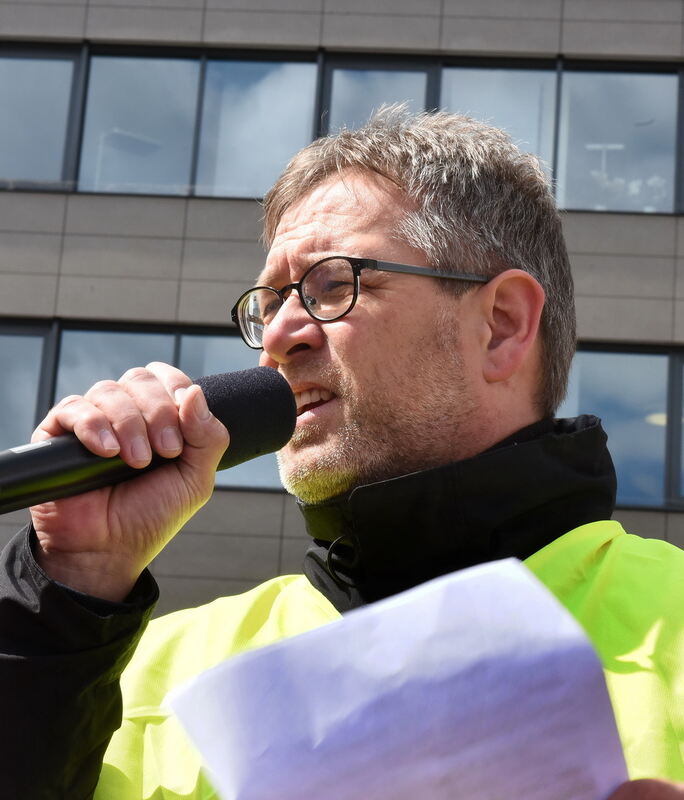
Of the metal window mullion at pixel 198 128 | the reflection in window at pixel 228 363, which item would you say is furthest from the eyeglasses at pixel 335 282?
the metal window mullion at pixel 198 128

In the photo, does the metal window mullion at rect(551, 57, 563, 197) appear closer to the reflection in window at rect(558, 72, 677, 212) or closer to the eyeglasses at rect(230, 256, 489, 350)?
the reflection in window at rect(558, 72, 677, 212)

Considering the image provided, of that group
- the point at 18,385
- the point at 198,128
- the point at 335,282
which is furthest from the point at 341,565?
the point at 198,128

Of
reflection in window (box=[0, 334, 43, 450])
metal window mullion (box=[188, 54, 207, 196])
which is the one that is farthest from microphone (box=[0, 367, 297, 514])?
metal window mullion (box=[188, 54, 207, 196])

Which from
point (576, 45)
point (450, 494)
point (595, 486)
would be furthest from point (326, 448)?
point (576, 45)

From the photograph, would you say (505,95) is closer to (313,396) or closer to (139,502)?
(313,396)

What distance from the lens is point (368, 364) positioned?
6.51 ft

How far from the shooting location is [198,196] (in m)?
11.8

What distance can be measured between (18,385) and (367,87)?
195 inches

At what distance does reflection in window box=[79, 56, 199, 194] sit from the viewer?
11.9m

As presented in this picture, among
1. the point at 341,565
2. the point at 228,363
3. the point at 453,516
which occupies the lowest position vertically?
the point at 341,565

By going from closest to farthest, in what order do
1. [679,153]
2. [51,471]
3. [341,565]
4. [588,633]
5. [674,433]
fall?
[51,471]
[588,633]
[341,565]
[674,433]
[679,153]

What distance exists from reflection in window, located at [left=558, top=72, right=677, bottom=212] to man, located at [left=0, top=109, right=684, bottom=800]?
9548mm

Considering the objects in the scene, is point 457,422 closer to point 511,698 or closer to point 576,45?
point 511,698

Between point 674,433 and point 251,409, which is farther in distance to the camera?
point 674,433
